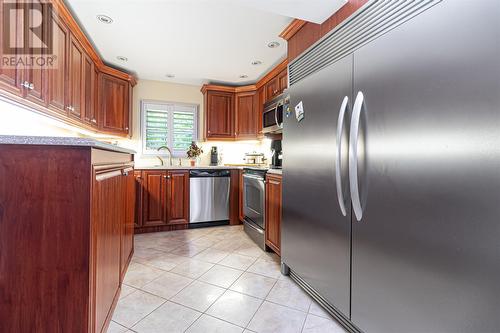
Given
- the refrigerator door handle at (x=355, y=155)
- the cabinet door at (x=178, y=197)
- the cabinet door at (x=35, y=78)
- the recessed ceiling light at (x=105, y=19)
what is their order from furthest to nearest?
the cabinet door at (x=178, y=197), the recessed ceiling light at (x=105, y=19), the cabinet door at (x=35, y=78), the refrigerator door handle at (x=355, y=155)

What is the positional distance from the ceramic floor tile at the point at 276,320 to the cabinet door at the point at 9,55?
2160mm

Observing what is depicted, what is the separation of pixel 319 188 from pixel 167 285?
4.77ft

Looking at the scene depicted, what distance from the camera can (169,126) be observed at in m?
4.11

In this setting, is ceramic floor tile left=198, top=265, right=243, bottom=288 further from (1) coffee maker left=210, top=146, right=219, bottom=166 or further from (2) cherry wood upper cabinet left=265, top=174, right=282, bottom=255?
(1) coffee maker left=210, top=146, right=219, bottom=166

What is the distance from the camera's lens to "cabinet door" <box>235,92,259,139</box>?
3948mm

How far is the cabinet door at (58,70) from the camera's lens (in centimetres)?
198

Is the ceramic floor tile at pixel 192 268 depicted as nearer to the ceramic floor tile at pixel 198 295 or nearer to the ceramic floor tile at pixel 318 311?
the ceramic floor tile at pixel 198 295

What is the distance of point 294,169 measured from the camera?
1.92m

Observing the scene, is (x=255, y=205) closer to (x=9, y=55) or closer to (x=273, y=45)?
(x=273, y=45)

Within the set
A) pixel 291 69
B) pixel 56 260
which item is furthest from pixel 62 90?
pixel 291 69

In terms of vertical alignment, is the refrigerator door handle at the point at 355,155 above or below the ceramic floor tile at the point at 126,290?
above

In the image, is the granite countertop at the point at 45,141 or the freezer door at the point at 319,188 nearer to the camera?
the granite countertop at the point at 45,141

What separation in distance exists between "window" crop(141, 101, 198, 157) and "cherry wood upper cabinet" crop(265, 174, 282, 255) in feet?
7.48

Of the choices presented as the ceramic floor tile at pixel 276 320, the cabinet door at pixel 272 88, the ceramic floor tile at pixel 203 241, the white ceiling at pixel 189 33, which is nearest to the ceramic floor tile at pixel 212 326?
the ceramic floor tile at pixel 276 320
